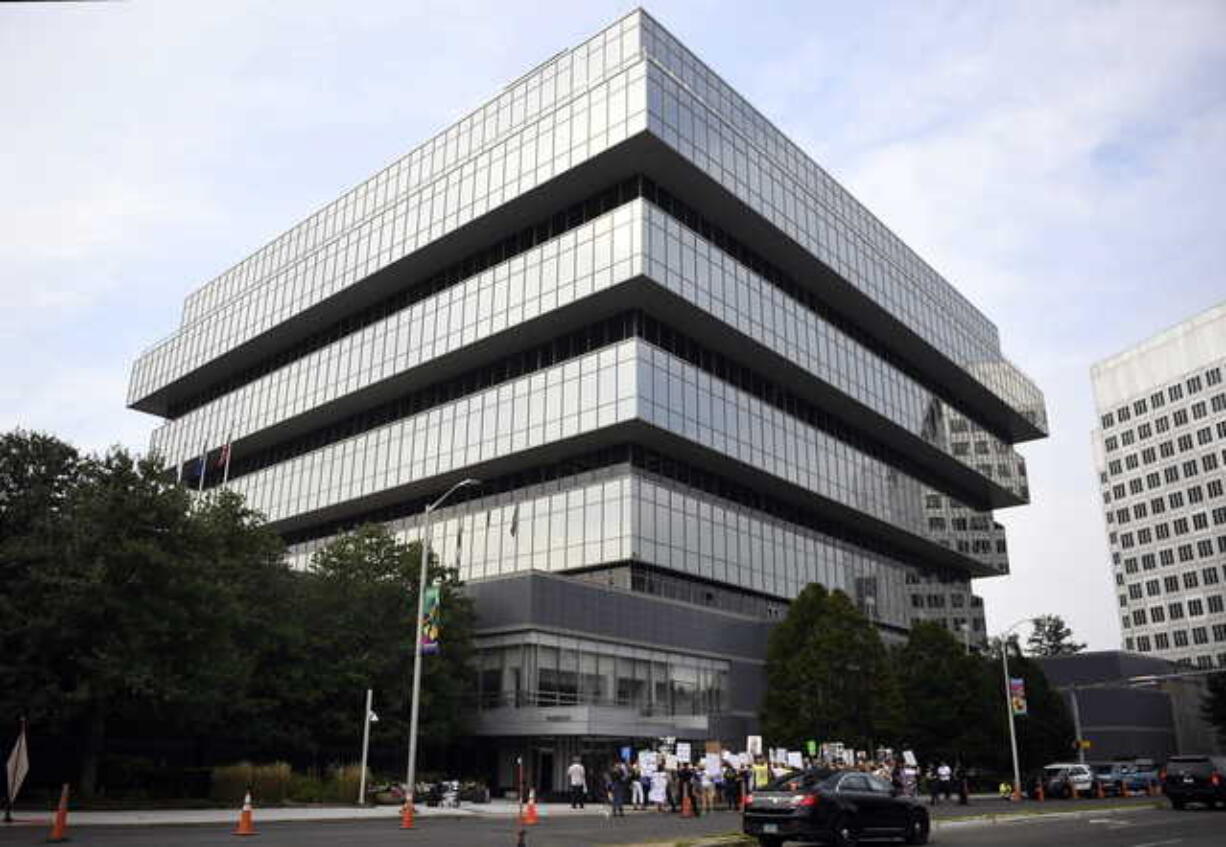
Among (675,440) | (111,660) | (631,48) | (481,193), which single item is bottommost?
Result: (111,660)

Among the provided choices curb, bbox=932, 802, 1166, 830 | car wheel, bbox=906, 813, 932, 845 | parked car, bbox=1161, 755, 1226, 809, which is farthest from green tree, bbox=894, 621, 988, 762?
car wheel, bbox=906, 813, 932, 845

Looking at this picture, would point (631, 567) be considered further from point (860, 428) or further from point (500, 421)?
point (860, 428)

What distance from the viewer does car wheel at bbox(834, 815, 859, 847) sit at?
19438mm

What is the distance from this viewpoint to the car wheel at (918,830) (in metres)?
21.5

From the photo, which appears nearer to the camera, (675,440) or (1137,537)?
(675,440)

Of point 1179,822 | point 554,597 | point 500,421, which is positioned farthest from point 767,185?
point 1179,822

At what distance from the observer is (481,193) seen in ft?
233

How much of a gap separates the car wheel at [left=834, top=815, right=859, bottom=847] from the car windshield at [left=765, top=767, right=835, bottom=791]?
84cm

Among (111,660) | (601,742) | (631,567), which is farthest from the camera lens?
(631,567)

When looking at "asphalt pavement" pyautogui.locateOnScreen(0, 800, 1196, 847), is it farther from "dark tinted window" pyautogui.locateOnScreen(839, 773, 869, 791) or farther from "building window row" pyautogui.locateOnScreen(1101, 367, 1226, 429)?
"building window row" pyautogui.locateOnScreen(1101, 367, 1226, 429)

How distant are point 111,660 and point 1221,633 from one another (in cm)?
13079

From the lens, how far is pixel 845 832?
19.7 metres

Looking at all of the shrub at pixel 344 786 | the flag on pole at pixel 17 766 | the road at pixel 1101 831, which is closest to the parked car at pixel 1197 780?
the road at pixel 1101 831

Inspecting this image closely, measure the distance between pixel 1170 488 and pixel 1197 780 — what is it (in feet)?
374
